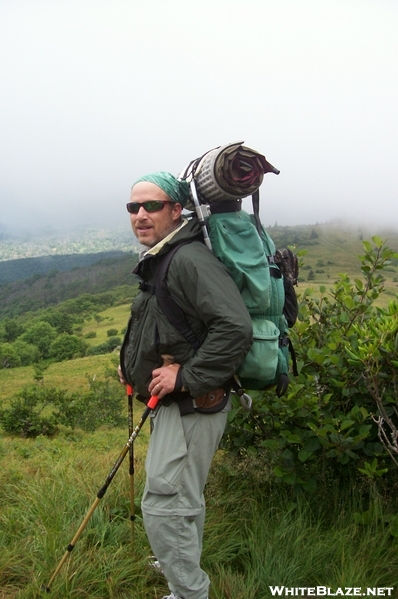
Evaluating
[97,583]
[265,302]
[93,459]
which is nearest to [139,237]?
[265,302]

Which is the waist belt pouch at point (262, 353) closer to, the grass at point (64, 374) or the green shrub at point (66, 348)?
the grass at point (64, 374)

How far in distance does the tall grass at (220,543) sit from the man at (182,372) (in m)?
0.44

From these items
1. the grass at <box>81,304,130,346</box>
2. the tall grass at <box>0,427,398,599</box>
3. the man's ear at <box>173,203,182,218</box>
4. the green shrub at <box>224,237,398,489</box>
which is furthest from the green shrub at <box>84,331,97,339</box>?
the man's ear at <box>173,203,182,218</box>

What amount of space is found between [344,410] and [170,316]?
1.94m

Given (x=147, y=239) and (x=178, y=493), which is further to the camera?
(x=147, y=239)

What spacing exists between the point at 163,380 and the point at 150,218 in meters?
0.97

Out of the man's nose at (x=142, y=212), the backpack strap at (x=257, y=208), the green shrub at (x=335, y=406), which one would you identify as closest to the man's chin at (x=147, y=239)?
the man's nose at (x=142, y=212)

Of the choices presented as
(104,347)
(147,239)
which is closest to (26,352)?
(104,347)

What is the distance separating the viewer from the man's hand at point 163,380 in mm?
2631

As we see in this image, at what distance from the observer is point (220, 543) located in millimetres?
3457

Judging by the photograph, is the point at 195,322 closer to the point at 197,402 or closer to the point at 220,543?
the point at 197,402

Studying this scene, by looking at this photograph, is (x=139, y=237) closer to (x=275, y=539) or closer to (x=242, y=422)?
(x=242, y=422)

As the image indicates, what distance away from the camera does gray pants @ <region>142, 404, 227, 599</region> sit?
263 cm

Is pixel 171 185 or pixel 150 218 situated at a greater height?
pixel 171 185
